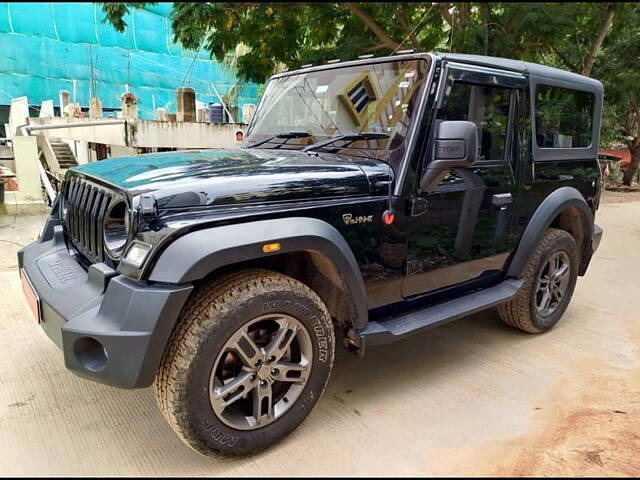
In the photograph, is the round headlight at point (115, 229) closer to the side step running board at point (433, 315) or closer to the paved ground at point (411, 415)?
the paved ground at point (411, 415)

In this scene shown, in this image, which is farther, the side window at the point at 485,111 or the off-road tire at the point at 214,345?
the side window at the point at 485,111

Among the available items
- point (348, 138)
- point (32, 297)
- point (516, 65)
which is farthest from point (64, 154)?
point (516, 65)

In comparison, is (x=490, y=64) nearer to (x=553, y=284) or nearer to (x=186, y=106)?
(x=553, y=284)

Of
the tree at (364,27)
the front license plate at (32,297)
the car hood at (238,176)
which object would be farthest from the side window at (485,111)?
the tree at (364,27)

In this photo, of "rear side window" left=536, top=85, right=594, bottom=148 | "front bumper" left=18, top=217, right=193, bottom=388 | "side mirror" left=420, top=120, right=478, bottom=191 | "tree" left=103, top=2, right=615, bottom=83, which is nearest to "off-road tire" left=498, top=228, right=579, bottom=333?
"rear side window" left=536, top=85, right=594, bottom=148

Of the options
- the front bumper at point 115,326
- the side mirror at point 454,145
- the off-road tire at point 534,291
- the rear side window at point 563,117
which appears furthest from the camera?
the off-road tire at point 534,291

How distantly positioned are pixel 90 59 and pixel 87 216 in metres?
29.6

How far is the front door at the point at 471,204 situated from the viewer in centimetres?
299

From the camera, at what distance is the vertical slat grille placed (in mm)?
2504

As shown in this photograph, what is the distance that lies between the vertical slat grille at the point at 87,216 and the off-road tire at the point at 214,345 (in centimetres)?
61

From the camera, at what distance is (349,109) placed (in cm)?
315

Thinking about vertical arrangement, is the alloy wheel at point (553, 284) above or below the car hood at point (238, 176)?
below

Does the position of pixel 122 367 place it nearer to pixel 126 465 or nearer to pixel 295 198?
pixel 126 465

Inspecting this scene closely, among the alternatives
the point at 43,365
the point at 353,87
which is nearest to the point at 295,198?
the point at 353,87
